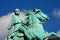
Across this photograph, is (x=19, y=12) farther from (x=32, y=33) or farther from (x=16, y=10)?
(x=32, y=33)

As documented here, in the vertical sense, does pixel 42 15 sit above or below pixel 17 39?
above

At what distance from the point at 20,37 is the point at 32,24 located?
0.92 m

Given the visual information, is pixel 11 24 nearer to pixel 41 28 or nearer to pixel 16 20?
pixel 16 20

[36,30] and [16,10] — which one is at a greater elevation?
[16,10]

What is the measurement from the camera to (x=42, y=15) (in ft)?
57.9

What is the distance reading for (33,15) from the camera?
17.5m

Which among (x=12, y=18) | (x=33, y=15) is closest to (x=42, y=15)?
(x=33, y=15)

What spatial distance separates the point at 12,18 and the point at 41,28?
5.38ft

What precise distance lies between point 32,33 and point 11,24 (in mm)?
1207

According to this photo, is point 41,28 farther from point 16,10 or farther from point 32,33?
point 16,10

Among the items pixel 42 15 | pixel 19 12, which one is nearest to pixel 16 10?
pixel 19 12

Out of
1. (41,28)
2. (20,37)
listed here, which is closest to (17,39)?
(20,37)

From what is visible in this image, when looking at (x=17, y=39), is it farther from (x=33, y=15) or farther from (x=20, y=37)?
(x=33, y=15)

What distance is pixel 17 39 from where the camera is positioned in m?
17.3
